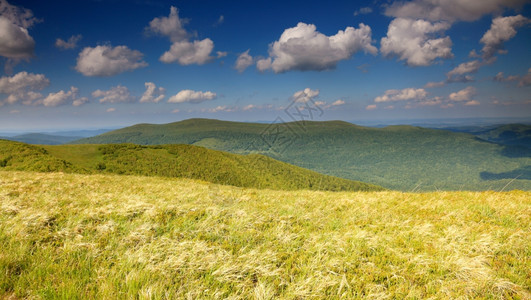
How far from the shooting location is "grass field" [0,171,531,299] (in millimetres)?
2996

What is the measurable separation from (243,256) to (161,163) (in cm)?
10295

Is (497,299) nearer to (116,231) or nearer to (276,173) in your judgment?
(116,231)

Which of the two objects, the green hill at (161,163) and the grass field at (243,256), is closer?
the grass field at (243,256)

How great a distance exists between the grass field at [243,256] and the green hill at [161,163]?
1913 inches

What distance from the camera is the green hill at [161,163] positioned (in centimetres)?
4657

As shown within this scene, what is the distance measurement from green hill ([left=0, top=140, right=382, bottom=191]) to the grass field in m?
48.6

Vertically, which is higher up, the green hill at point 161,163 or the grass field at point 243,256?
the grass field at point 243,256

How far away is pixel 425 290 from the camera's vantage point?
336 cm

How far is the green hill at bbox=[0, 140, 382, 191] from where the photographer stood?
4657cm

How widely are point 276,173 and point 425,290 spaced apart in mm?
131042

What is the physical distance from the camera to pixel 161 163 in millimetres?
95938

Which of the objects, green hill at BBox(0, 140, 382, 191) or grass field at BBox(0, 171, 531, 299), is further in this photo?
green hill at BBox(0, 140, 382, 191)

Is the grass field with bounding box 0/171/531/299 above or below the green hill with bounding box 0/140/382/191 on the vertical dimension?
above

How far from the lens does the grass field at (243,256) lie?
9.83ft
